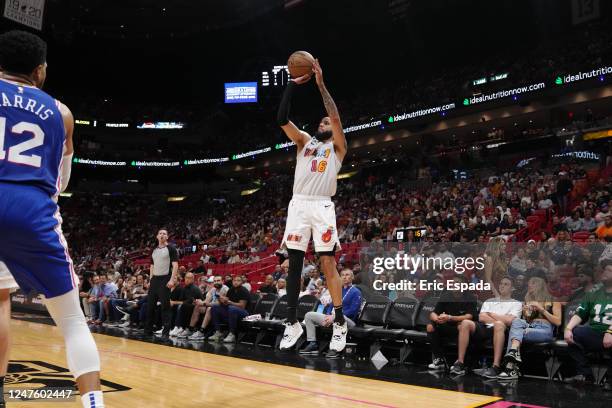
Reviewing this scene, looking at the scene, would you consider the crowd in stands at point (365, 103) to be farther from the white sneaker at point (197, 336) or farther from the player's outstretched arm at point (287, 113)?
the player's outstretched arm at point (287, 113)

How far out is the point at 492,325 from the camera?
542cm

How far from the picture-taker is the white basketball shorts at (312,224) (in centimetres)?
433

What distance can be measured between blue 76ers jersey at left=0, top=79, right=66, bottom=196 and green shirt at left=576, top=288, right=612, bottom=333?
460 cm

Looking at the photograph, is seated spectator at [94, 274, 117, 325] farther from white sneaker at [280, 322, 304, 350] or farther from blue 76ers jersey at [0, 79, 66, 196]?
blue 76ers jersey at [0, 79, 66, 196]

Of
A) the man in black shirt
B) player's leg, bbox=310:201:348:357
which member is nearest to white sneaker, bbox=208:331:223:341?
the man in black shirt

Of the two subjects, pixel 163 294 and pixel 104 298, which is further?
pixel 104 298

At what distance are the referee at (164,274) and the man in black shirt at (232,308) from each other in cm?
78

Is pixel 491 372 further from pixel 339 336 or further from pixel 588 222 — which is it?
pixel 588 222

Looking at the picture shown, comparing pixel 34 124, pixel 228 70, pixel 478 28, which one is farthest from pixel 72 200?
pixel 34 124

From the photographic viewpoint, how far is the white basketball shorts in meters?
4.33

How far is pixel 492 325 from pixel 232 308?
3.95 meters

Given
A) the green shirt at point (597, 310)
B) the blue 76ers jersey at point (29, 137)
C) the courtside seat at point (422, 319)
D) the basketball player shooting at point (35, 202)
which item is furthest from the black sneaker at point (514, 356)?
the blue 76ers jersey at point (29, 137)

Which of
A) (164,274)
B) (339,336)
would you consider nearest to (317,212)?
(339,336)

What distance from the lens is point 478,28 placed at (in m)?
25.0
